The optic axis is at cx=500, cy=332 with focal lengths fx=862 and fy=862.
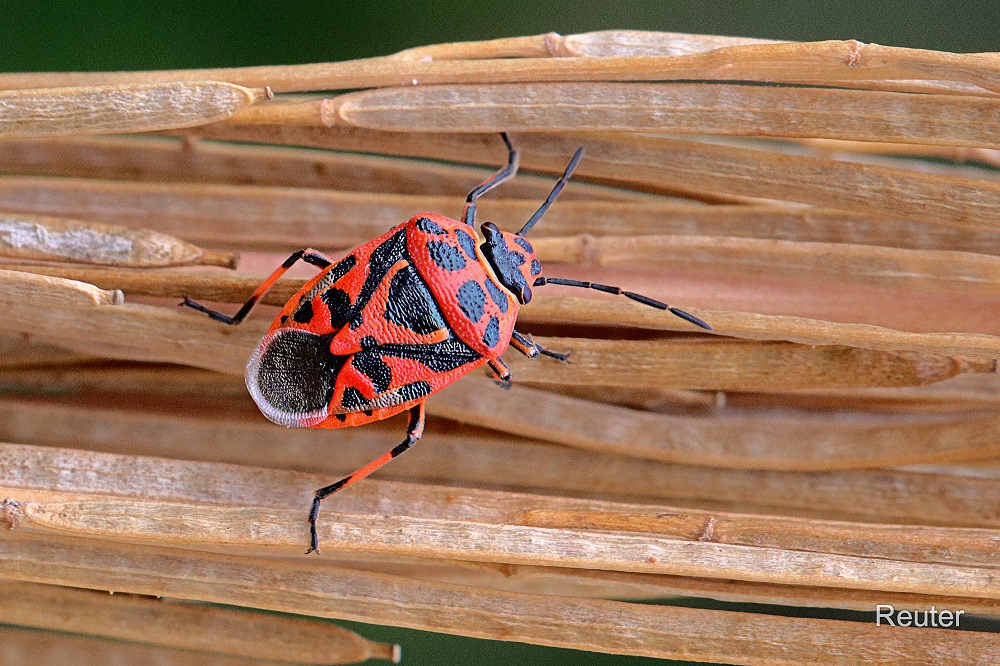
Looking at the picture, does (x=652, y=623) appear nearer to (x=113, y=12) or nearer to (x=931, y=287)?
(x=931, y=287)

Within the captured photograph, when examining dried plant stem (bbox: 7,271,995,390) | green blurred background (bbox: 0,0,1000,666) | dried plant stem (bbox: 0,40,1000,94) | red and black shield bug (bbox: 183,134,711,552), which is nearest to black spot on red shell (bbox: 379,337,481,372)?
red and black shield bug (bbox: 183,134,711,552)

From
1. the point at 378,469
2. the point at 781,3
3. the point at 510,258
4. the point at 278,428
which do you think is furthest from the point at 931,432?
the point at 781,3

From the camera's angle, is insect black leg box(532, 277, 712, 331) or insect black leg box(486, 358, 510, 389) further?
insect black leg box(486, 358, 510, 389)

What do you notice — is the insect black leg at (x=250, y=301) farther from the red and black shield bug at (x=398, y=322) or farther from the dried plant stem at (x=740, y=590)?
the dried plant stem at (x=740, y=590)

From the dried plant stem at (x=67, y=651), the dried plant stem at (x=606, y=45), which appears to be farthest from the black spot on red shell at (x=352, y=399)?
the dried plant stem at (x=67, y=651)

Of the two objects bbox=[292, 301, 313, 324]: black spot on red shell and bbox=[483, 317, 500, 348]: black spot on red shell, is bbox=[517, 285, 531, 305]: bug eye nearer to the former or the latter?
bbox=[483, 317, 500, 348]: black spot on red shell
